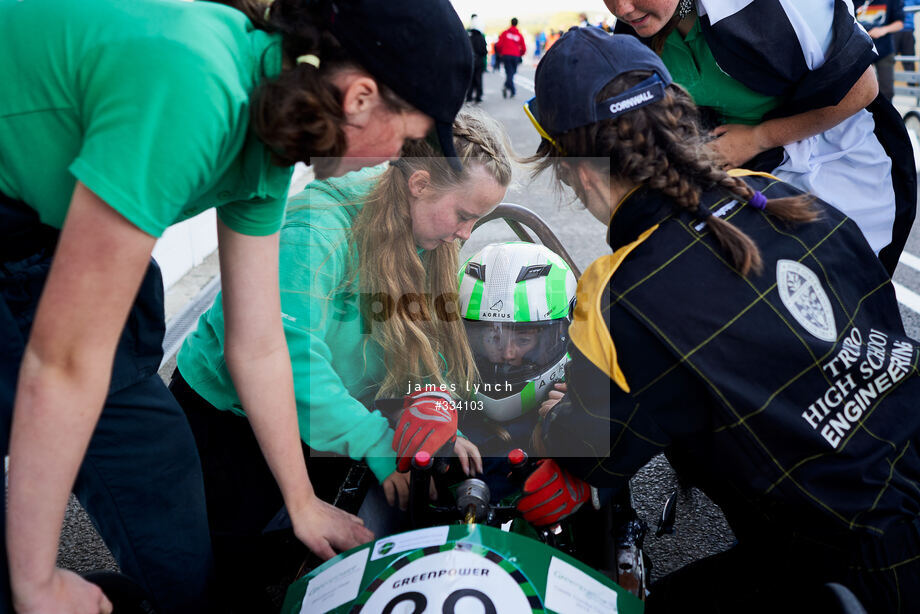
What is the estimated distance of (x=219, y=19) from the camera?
1.10 metres

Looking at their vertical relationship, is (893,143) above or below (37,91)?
below

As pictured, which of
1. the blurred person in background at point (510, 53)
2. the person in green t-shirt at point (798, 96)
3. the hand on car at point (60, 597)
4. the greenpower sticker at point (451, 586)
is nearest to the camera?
the hand on car at point (60, 597)

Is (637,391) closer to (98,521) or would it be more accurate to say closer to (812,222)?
(812,222)

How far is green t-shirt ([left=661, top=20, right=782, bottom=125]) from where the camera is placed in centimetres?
200

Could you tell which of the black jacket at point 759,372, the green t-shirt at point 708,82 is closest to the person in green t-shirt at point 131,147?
the black jacket at point 759,372

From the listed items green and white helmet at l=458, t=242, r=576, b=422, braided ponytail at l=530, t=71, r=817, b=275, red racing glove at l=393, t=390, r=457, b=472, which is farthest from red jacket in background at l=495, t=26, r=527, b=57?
braided ponytail at l=530, t=71, r=817, b=275

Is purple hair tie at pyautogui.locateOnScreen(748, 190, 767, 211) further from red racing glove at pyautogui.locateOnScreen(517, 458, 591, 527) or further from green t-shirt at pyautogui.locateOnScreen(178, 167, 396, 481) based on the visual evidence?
green t-shirt at pyautogui.locateOnScreen(178, 167, 396, 481)

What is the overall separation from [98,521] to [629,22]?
1.75 meters

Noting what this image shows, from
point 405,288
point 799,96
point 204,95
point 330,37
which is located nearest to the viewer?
point 204,95

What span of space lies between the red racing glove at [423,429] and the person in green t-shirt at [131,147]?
540mm

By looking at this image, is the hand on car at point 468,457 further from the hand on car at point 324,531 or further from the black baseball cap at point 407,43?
the black baseball cap at point 407,43

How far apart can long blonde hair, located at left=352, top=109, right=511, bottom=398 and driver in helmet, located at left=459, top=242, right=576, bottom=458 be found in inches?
3.0

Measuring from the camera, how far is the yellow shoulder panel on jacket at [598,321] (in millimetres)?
1349

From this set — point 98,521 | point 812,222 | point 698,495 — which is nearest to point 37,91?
point 98,521
